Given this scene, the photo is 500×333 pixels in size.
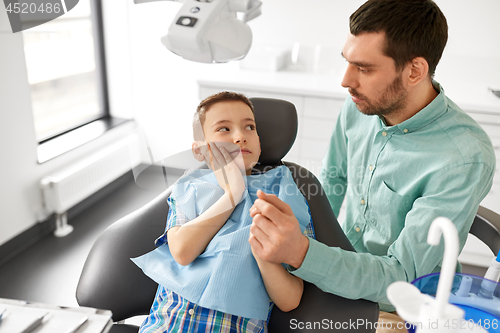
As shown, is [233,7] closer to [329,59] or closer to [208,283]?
[208,283]

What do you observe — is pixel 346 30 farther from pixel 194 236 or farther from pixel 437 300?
pixel 437 300

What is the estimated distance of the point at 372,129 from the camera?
118cm

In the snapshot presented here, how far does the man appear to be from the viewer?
31.6 inches

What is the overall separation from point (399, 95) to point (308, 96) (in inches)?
48.9

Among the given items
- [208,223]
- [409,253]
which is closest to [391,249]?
[409,253]

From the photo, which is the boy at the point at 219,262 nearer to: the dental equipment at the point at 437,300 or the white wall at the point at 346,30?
the dental equipment at the point at 437,300

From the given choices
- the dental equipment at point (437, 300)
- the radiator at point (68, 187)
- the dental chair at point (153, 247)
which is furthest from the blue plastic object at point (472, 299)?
the radiator at point (68, 187)

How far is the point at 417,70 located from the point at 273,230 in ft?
1.91

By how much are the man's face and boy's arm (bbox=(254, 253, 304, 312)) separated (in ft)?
1.62

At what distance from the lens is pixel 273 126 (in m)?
1.13

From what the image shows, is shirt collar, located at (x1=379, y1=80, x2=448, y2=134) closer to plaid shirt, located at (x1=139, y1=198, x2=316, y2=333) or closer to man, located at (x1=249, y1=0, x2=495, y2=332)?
man, located at (x1=249, y1=0, x2=495, y2=332)

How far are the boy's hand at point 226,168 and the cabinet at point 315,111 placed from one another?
1.30 m

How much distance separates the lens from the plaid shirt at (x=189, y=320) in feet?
2.76

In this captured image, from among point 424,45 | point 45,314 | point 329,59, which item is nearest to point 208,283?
point 45,314
